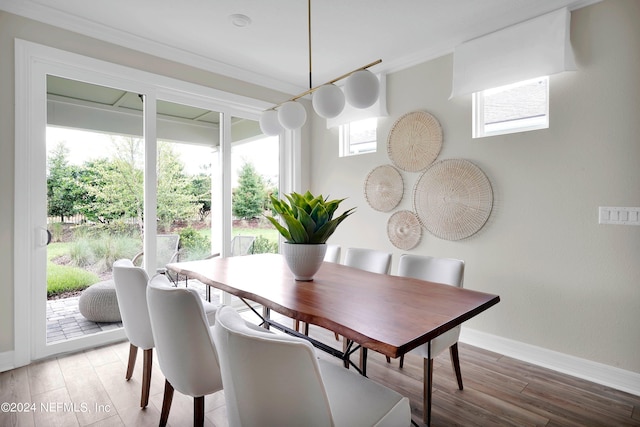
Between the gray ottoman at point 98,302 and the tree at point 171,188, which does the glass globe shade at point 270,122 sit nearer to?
the tree at point 171,188

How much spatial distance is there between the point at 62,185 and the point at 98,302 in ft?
3.32

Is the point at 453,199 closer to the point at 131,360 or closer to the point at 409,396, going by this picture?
the point at 409,396

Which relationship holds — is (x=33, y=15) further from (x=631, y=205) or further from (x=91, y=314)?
(x=631, y=205)

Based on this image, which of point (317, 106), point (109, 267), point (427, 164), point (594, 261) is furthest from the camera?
point (427, 164)

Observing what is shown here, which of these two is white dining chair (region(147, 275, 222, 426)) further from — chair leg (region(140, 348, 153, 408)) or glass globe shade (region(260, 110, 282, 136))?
glass globe shade (region(260, 110, 282, 136))

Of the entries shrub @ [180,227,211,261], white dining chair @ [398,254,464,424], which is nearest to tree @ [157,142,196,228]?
shrub @ [180,227,211,261]

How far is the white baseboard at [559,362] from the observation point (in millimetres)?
2188

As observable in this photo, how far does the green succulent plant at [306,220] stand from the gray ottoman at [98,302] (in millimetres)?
1927

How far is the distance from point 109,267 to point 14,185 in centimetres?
95

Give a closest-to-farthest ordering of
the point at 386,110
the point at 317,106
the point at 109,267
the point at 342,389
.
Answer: the point at 342,389 → the point at 317,106 → the point at 109,267 → the point at 386,110

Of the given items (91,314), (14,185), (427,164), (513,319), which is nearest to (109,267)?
(91,314)

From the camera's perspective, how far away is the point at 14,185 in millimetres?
2396

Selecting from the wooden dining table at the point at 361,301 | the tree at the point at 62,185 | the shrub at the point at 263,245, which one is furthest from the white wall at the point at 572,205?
the tree at the point at 62,185

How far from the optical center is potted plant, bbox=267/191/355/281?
73.9 inches
